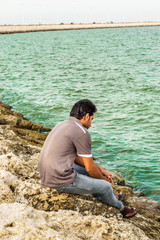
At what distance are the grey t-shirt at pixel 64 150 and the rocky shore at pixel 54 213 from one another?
14.1 inches

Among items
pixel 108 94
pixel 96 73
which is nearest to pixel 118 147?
pixel 108 94

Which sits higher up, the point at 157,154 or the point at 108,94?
the point at 108,94

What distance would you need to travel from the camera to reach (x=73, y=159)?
4.39m

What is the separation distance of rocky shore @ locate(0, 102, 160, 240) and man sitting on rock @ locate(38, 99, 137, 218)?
0.18m

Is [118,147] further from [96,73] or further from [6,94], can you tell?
[96,73]

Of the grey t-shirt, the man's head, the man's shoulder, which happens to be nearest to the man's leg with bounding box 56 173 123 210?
the grey t-shirt

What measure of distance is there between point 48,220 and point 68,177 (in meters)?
0.73

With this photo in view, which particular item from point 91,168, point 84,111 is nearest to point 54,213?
point 91,168

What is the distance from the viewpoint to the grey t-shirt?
4.23 meters

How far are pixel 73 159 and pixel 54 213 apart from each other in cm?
77

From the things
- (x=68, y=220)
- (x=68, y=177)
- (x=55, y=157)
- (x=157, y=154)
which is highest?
(x=55, y=157)

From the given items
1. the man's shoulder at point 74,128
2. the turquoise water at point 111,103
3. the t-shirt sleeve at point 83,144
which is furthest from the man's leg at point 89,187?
the turquoise water at point 111,103

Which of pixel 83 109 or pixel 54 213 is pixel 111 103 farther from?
pixel 54 213

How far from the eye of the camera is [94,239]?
370 centimetres
